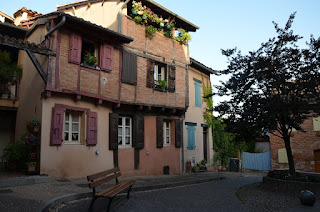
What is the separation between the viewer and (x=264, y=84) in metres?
9.06

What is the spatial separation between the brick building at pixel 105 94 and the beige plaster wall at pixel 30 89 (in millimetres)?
38

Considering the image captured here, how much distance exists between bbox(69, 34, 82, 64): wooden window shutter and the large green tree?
518 cm

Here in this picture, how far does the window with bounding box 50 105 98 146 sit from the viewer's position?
8852 mm

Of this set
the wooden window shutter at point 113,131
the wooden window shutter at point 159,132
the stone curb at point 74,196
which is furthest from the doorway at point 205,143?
the wooden window shutter at point 113,131

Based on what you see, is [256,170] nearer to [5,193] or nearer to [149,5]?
[149,5]

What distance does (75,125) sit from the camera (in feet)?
31.7

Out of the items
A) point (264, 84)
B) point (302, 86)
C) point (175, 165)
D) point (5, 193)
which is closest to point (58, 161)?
point (5, 193)

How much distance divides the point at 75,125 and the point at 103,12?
560 centimetres

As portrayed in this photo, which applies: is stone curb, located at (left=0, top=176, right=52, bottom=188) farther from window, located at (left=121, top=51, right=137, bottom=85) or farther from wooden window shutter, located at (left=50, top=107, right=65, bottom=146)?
window, located at (left=121, top=51, right=137, bottom=85)

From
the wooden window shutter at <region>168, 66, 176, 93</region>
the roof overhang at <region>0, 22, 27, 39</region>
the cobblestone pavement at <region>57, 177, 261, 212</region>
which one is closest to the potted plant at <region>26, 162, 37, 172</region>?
the cobblestone pavement at <region>57, 177, 261, 212</region>

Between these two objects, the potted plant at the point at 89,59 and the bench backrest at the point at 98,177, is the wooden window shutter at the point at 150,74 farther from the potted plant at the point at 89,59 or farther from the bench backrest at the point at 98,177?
the bench backrest at the point at 98,177

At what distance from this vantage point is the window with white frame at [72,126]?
30.6 ft

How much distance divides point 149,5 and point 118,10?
1.84 metres

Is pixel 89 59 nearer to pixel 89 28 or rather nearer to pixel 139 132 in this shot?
pixel 89 28
